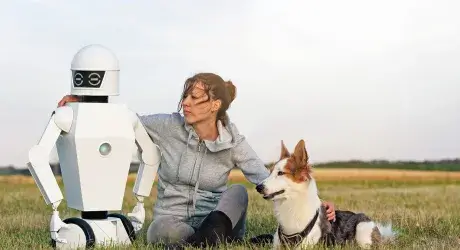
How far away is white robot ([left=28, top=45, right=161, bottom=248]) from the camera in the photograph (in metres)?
8.00

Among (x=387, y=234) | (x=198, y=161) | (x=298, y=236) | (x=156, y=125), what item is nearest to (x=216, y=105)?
(x=198, y=161)

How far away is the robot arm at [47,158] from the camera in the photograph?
798 cm

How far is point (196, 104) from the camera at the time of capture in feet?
27.3

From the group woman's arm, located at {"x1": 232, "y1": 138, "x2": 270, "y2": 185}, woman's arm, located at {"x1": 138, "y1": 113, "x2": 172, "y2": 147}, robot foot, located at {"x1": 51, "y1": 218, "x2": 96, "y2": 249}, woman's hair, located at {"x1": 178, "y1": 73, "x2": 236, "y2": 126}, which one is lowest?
robot foot, located at {"x1": 51, "y1": 218, "x2": 96, "y2": 249}

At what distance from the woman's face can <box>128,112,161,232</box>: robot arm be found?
1.72 feet

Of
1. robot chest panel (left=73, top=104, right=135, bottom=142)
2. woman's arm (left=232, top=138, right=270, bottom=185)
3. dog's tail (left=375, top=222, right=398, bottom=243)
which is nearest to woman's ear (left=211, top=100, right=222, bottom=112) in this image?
woman's arm (left=232, top=138, right=270, bottom=185)

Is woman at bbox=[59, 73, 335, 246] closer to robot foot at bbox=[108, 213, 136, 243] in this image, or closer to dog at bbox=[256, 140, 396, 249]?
robot foot at bbox=[108, 213, 136, 243]

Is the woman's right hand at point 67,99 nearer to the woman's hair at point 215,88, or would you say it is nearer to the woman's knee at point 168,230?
the woman's hair at point 215,88

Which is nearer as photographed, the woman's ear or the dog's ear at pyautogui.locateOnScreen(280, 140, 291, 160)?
the dog's ear at pyautogui.locateOnScreen(280, 140, 291, 160)

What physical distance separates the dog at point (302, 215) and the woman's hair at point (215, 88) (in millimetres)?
1127

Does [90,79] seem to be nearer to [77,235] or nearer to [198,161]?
[198,161]

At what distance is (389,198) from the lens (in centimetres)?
1443

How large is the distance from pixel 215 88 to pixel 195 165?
2.59 ft

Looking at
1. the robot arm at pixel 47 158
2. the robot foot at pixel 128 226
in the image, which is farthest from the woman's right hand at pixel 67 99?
the robot foot at pixel 128 226
